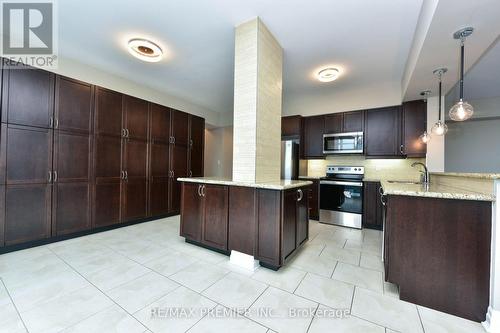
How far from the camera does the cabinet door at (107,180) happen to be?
10.8 feet

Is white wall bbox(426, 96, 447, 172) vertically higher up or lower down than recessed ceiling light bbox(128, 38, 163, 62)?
lower down

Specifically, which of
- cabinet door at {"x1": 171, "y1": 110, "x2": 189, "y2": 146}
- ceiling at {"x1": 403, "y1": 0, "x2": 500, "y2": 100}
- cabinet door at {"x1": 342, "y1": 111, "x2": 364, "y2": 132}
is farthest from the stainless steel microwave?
cabinet door at {"x1": 171, "y1": 110, "x2": 189, "y2": 146}

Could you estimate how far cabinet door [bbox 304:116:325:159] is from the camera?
14.7ft

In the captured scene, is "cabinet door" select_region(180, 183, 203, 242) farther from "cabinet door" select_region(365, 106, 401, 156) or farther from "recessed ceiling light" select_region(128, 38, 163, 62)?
"cabinet door" select_region(365, 106, 401, 156)

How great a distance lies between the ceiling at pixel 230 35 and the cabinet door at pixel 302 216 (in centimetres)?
196

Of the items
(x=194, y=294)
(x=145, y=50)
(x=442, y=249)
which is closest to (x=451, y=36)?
(x=442, y=249)

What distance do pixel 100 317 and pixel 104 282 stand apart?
1.71 feet

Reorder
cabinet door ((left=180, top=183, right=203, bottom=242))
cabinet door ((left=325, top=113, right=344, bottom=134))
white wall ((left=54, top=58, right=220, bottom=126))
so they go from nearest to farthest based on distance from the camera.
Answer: cabinet door ((left=180, top=183, right=203, bottom=242)) → white wall ((left=54, top=58, right=220, bottom=126)) → cabinet door ((left=325, top=113, right=344, bottom=134))

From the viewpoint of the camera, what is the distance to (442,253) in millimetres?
Answer: 1587

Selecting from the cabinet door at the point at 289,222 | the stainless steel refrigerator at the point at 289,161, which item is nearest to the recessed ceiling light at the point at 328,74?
the stainless steel refrigerator at the point at 289,161

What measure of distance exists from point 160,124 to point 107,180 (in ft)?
4.81

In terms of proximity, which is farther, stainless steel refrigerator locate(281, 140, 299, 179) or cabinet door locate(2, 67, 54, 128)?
stainless steel refrigerator locate(281, 140, 299, 179)

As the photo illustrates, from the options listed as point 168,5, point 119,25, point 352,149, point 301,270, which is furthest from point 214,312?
point 352,149

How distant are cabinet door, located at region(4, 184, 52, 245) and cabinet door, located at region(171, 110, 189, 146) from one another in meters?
2.27
